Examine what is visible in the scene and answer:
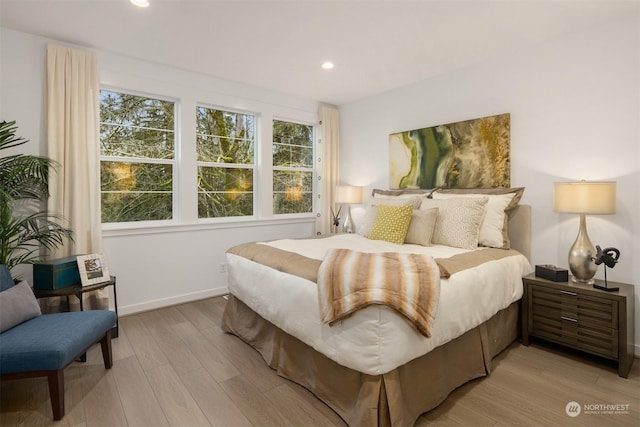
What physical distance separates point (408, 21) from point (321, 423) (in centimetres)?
275

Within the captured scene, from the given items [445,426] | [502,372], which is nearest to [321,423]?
[445,426]

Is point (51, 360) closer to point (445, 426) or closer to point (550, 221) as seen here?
point (445, 426)

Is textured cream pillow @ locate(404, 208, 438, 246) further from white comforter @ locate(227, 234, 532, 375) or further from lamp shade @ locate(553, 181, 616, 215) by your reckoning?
lamp shade @ locate(553, 181, 616, 215)

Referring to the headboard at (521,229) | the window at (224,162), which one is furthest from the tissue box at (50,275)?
the headboard at (521,229)

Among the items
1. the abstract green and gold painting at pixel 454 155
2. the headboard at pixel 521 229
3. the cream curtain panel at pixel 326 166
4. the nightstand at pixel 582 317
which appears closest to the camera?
the nightstand at pixel 582 317

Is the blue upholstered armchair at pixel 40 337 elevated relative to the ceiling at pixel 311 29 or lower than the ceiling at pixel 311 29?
lower

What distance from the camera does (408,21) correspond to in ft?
8.14

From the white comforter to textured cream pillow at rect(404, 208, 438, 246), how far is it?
0.11 metres

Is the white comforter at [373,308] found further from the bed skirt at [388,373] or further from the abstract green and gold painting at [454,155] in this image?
the abstract green and gold painting at [454,155]

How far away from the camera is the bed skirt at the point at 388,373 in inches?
61.2

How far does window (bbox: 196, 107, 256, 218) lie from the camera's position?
3814 millimetres

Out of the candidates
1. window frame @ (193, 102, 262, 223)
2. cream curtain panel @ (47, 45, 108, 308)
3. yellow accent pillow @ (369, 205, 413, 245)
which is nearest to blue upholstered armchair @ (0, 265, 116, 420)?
cream curtain panel @ (47, 45, 108, 308)

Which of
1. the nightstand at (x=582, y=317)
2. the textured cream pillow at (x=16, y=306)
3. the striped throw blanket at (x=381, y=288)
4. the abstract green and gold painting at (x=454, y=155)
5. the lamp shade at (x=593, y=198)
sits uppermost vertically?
the abstract green and gold painting at (x=454, y=155)

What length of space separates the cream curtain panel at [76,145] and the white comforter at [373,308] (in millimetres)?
1358
